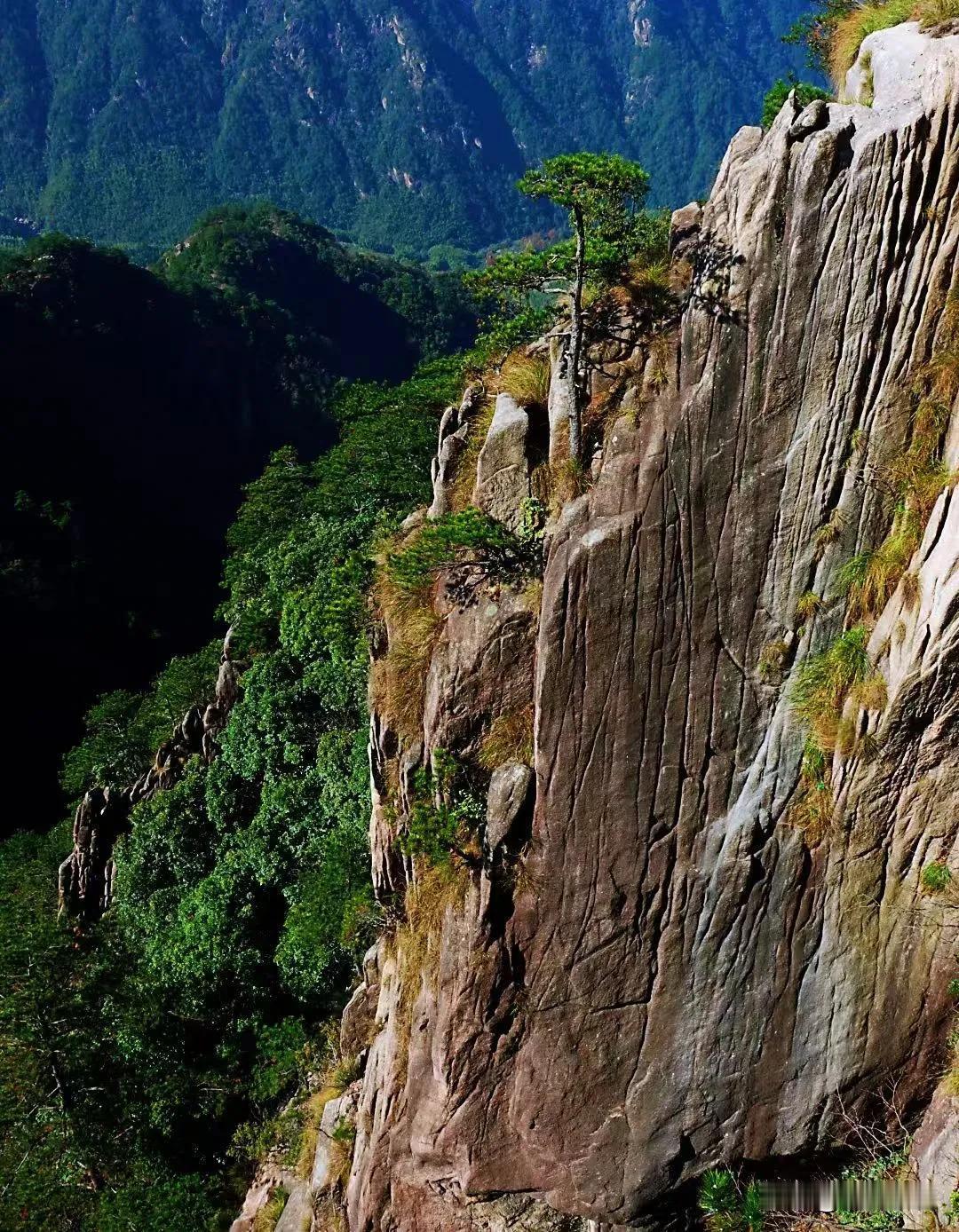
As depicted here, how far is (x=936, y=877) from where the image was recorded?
289 inches

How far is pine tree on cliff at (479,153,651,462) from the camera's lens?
7926mm

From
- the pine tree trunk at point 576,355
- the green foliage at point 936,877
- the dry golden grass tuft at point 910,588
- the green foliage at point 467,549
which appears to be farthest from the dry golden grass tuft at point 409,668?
the green foliage at point 936,877

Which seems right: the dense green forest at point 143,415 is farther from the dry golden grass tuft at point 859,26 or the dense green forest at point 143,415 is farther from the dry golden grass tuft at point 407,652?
the dry golden grass tuft at point 859,26

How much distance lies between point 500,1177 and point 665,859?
3496 mm

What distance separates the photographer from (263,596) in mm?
20906

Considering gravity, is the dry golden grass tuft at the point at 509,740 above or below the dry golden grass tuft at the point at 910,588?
below

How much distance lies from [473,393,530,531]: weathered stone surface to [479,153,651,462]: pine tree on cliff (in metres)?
0.81

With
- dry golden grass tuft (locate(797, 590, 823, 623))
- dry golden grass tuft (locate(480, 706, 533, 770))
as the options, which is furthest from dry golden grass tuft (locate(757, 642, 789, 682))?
dry golden grass tuft (locate(480, 706, 533, 770))

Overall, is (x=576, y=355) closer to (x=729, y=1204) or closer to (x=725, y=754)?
(x=725, y=754)

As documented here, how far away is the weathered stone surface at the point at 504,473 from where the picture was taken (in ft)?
29.1

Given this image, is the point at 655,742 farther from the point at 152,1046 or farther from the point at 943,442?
the point at 152,1046

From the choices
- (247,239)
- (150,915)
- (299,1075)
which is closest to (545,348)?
(299,1075)

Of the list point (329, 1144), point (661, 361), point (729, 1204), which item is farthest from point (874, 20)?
point (329, 1144)

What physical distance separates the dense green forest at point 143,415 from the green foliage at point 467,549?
3948 centimetres
